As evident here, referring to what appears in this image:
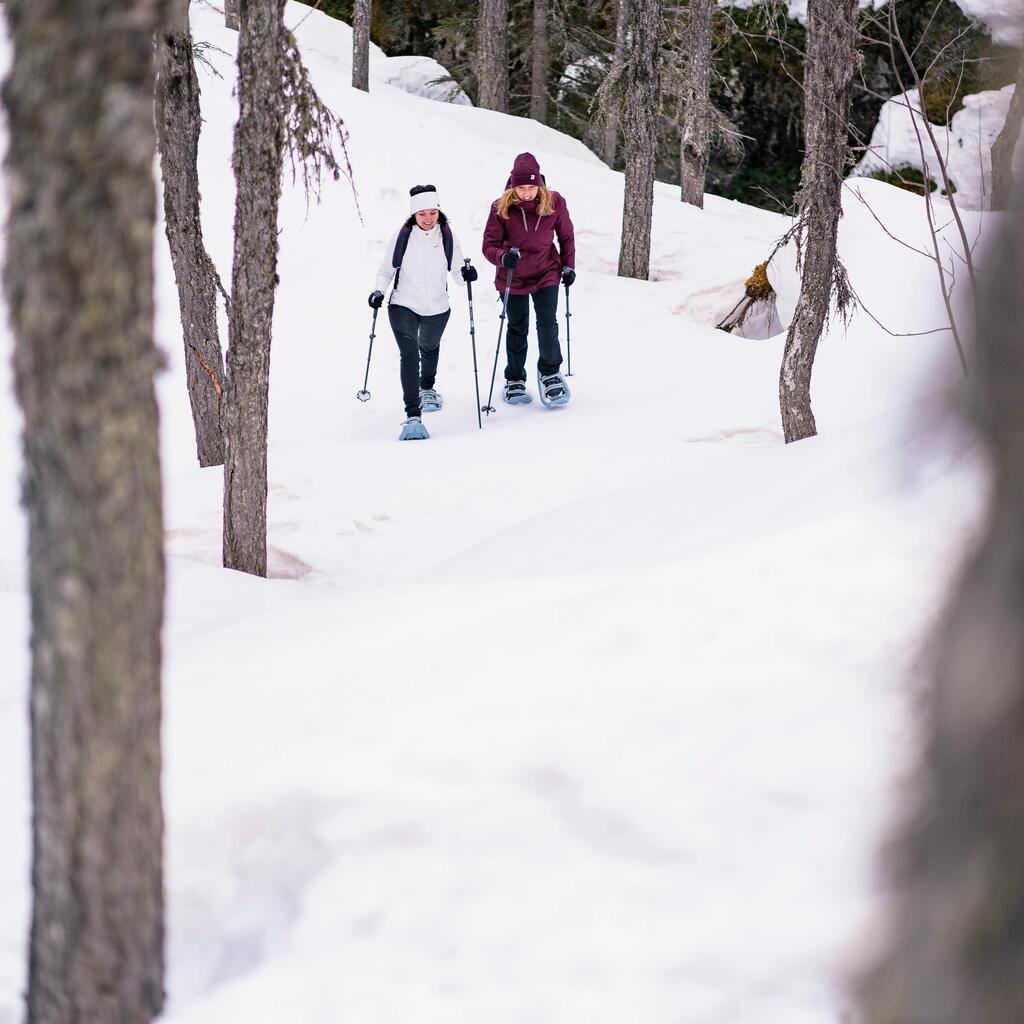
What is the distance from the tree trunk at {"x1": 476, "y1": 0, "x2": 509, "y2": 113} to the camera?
18875 millimetres

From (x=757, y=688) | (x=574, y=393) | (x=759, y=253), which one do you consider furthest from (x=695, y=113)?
(x=757, y=688)

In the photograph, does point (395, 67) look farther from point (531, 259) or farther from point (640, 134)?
point (531, 259)

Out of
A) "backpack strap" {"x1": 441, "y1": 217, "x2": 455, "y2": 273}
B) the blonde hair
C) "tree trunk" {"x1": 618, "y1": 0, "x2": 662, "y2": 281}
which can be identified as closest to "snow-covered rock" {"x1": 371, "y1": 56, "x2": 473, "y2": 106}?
"tree trunk" {"x1": 618, "y1": 0, "x2": 662, "y2": 281}

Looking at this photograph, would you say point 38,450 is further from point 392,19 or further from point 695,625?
point 392,19

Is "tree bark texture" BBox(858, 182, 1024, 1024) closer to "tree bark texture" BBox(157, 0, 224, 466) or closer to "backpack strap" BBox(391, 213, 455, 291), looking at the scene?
"tree bark texture" BBox(157, 0, 224, 466)

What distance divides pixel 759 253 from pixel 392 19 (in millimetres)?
13317

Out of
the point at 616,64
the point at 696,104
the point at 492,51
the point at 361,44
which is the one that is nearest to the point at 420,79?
the point at 492,51

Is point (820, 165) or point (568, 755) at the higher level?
point (820, 165)

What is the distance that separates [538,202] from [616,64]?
25.4ft

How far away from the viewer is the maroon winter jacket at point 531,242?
32.7 ft

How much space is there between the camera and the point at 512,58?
81.6 feet

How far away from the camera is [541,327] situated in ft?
33.6

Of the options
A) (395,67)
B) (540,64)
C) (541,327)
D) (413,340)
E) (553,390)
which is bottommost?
(553,390)

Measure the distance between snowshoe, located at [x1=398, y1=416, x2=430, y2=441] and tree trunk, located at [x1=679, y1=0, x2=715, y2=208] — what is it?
8359 millimetres
